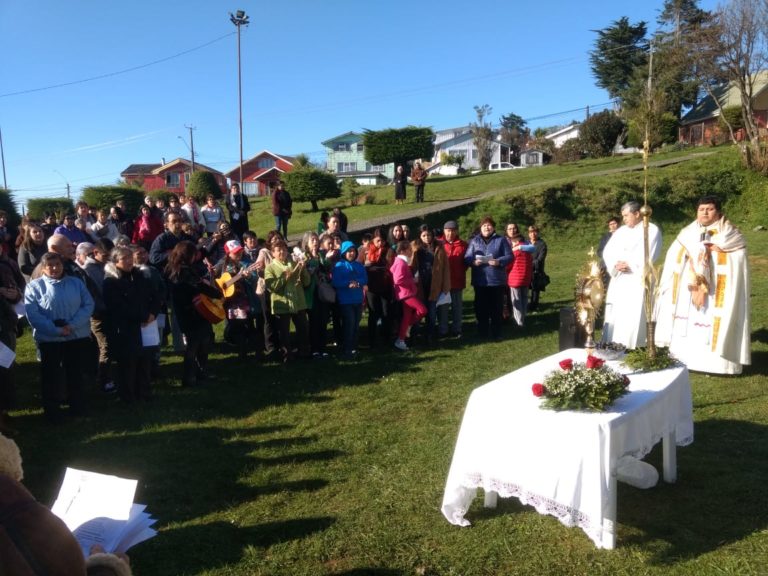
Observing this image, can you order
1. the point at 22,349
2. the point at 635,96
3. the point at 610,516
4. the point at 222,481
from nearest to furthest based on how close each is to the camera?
the point at 610,516
the point at 222,481
the point at 22,349
the point at 635,96

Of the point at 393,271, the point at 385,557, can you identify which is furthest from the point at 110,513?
the point at 393,271

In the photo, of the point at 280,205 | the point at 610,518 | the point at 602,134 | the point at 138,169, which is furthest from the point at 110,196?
the point at 138,169

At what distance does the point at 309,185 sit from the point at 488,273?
17458 mm

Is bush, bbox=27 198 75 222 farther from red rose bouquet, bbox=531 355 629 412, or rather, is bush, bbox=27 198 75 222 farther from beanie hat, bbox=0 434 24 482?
beanie hat, bbox=0 434 24 482

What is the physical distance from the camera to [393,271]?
9773 millimetres

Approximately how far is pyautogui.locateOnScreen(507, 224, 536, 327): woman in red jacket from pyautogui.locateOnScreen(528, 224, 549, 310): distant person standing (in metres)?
0.91

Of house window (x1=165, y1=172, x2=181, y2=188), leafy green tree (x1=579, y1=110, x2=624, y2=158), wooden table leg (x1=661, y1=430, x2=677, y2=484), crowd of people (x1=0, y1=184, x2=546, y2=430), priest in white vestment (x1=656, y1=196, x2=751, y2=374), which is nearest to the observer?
wooden table leg (x1=661, y1=430, x2=677, y2=484)

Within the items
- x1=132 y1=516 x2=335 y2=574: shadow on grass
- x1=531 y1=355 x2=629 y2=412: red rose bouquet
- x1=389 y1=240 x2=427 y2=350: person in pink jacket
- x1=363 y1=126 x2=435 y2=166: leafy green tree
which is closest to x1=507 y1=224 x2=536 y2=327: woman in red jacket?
x1=389 y1=240 x2=427 y2=350: person in pink jacket

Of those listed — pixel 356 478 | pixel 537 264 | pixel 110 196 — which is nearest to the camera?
pixel 356 478

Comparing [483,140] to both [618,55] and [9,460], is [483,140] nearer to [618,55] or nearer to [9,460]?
[618,55]

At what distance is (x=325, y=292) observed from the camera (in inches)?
363

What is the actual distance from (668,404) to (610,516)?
1.18 m

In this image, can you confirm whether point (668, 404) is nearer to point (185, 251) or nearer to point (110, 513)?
point (110, 513)

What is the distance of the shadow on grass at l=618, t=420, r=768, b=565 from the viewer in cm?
430
